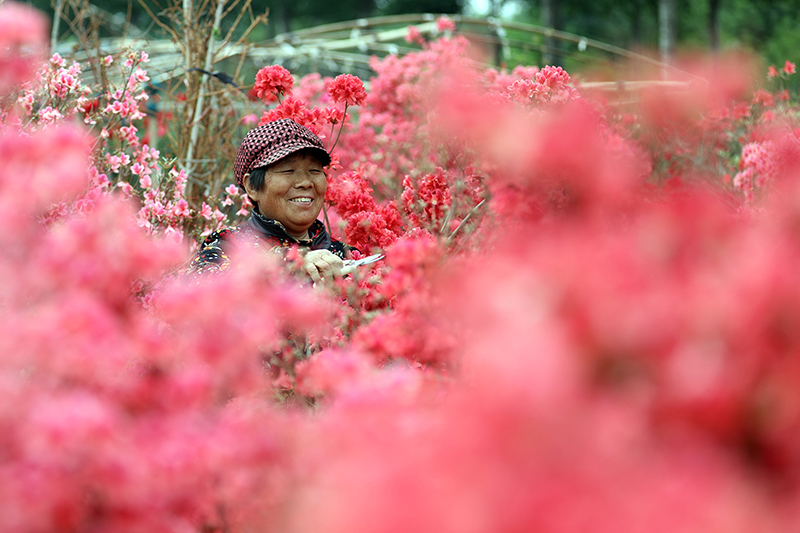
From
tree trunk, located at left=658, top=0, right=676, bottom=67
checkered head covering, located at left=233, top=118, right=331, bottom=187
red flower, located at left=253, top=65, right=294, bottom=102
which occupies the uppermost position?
tree trunk, located at left=658, top=0, right=676, bottom=67

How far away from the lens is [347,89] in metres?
3.17

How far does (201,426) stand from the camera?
1.01m

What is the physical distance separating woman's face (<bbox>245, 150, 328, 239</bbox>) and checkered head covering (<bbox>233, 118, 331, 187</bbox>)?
0.05 m

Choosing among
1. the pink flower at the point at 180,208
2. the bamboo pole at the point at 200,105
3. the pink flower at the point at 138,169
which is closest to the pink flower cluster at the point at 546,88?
the pink flower at the point at 180,208

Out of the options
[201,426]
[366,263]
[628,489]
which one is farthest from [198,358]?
[366,263]

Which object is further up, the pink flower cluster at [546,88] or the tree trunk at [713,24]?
the tree trunk at [713,24]

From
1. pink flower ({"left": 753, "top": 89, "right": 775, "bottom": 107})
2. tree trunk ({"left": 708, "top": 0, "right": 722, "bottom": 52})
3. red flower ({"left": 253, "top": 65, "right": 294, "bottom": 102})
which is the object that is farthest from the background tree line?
red flower ({"left": 253, "top": 65, "right": 294, "bottom": 102})

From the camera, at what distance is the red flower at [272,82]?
3.31m

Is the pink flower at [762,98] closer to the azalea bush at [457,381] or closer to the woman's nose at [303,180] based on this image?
the woman's nose at [303,180]

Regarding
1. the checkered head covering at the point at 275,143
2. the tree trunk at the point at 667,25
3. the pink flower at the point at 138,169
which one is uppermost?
the tree trunk at the point at 667,25

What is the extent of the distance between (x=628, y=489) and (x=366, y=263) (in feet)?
5.00

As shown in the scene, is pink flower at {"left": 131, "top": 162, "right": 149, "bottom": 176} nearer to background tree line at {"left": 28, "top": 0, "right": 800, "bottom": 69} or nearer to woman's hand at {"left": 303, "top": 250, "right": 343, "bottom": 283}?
woman's hand at {"left": 303, "top": 250, "right": 343, "bottom": 283}

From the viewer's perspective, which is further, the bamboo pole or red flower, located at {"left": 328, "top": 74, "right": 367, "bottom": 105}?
the bamboo pole

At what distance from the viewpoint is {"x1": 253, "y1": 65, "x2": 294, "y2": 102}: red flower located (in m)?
3.31
